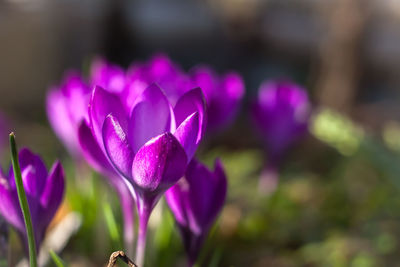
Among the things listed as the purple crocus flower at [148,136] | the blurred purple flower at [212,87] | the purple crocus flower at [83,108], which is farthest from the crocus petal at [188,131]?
the blurred purple flower at [212,87]

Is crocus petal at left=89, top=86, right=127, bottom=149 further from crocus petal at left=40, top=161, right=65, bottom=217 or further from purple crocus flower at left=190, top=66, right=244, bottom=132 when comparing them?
purple crocus flower at left=190, top=66, right=244, bottom=132

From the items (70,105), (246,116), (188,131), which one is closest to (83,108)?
(70,105)

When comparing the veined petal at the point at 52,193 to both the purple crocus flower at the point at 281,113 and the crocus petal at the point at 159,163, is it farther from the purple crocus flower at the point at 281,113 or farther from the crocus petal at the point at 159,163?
the purple crocus flower at the point at 281,113

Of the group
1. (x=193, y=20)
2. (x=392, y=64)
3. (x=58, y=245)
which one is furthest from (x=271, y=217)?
(x=193, y=20)

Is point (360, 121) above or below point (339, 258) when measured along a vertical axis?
below

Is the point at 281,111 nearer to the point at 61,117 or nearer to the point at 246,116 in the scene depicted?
the point at 61,117

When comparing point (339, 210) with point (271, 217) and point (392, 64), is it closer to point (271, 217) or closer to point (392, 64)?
point (271, 217)
